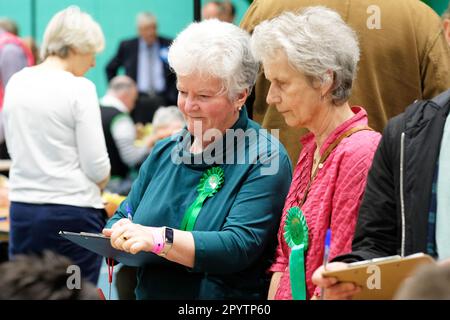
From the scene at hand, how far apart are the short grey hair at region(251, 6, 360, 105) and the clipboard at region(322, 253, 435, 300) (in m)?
0.66

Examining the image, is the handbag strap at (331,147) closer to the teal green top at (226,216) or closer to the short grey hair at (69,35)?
the teal green top at (226,216)

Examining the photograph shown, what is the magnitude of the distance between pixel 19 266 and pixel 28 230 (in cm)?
255

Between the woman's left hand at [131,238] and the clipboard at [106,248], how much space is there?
0.18ft

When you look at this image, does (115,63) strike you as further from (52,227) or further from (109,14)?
(52,227)

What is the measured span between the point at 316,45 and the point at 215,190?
1.68ft

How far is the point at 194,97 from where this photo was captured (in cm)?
262

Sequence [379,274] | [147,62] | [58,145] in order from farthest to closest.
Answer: [147,62] < [58,145] < [379,274]

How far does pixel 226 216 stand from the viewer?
8.42 feet

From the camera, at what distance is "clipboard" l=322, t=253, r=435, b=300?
1.90m

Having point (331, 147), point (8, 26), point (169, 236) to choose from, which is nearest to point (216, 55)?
point (331, 147)

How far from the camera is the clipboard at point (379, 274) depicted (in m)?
1.90

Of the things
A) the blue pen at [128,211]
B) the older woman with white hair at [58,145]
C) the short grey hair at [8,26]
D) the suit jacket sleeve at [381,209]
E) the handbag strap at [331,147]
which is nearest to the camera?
the suit jacket sleeve at [381,209]

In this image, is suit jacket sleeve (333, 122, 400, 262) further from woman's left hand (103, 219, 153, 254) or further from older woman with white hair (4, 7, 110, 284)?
older woman with white hair (4, 7, 110, 284)

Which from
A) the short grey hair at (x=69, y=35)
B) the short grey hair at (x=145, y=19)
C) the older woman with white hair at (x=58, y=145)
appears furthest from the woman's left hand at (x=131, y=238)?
the short grey hair at (x=145, y=19)
